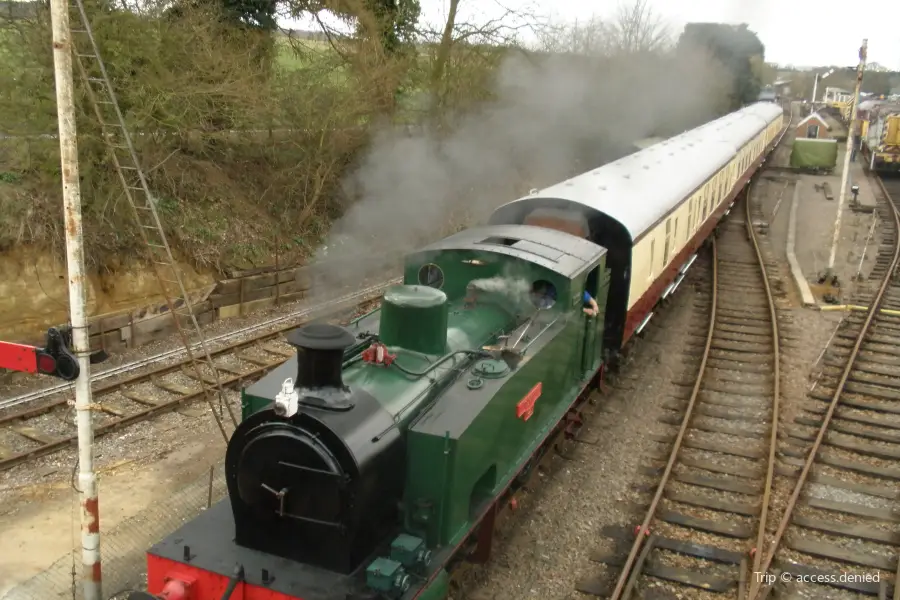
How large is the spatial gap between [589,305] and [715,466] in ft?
7.94

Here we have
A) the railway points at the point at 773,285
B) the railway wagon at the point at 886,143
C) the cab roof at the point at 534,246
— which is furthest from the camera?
the railway wagon at the point at 886,143

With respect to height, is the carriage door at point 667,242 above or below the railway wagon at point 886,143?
below

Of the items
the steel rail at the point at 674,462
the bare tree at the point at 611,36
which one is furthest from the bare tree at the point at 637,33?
the steel rail at the point at 674,462

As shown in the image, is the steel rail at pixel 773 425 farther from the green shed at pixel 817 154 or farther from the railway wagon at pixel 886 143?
the railway wagon at pixel 886 143

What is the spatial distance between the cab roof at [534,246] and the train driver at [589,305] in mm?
362

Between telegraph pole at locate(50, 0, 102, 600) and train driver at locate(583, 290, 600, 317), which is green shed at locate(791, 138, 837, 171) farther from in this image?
telegraph pole at locate(50, 0, 102, 600)

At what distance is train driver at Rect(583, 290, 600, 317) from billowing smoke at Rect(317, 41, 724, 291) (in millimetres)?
7159

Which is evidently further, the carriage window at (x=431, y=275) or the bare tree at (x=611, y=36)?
the bare tree at (x=611, y=36)

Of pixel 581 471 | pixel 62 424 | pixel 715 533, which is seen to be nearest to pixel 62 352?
pixel 62 424

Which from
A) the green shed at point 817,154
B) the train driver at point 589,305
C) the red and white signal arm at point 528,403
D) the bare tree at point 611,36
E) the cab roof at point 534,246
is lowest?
the red and white signal arm at point 528,403

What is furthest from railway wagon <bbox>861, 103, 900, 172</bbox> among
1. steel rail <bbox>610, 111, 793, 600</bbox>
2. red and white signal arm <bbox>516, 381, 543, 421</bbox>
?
red and white signal arm <bbox>516, 381, 543, 421</bbox>

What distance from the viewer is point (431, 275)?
7.46 m

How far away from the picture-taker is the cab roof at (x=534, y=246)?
22.9ft

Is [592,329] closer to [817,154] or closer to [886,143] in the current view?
[817,154]
